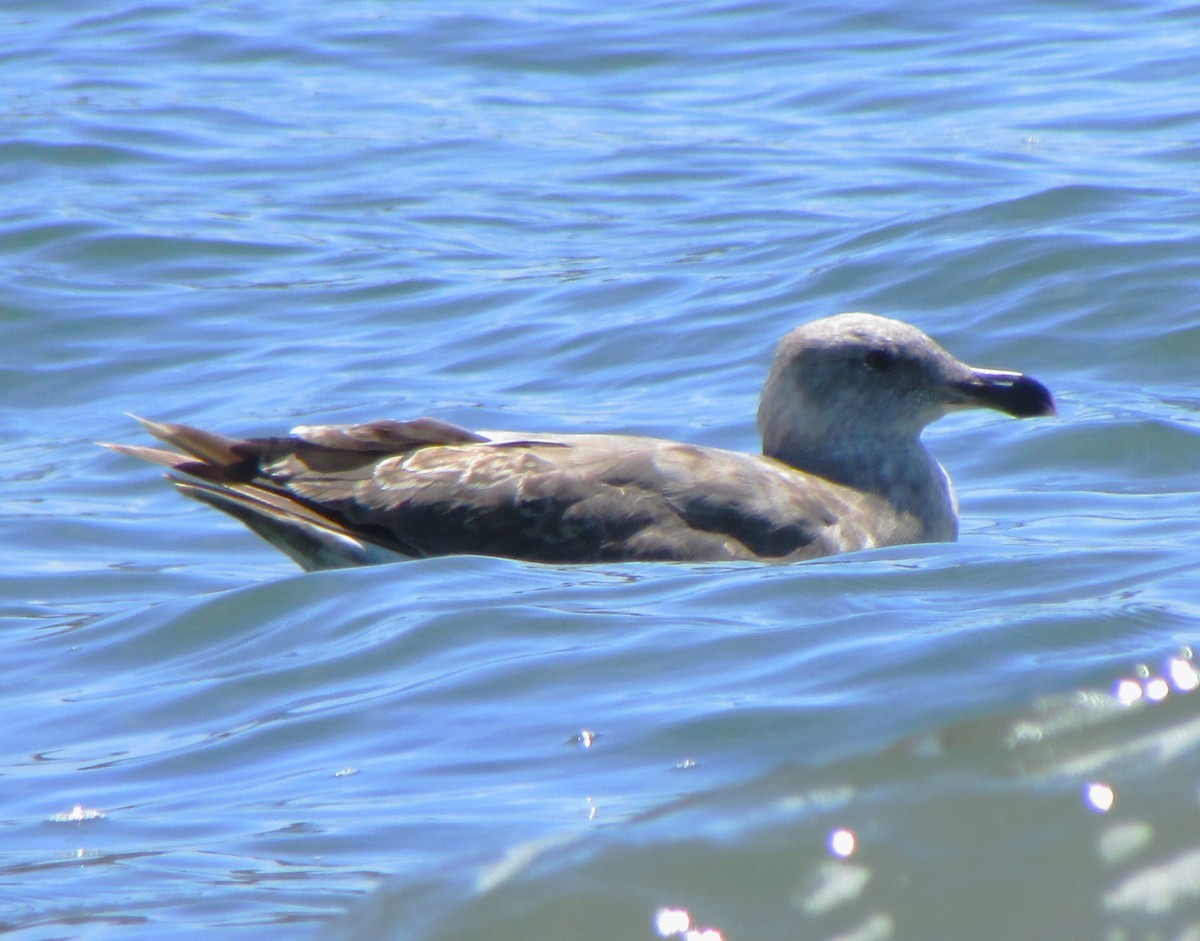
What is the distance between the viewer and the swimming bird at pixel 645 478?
6.62 metres

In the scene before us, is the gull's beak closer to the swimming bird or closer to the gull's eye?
the swimming bird

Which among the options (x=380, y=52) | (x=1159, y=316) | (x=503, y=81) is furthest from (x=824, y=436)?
(x=380, y=52)

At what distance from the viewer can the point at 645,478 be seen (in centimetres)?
664

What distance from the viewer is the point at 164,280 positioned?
11.3 metres

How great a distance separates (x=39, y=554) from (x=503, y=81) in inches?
299

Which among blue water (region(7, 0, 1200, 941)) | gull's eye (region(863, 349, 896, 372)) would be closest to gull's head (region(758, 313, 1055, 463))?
gull's eye (region(863, 349, 896, 372))

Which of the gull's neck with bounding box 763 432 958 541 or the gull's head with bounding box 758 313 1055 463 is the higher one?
the gull's head with bounding box 758 313 1055 463

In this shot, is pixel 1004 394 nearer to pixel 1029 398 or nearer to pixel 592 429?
pixel 1029 398

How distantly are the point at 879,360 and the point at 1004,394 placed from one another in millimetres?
426

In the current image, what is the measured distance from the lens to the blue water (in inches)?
123

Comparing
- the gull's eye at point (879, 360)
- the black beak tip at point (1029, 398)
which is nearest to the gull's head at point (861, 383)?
the gull's eye at point (879, 360)

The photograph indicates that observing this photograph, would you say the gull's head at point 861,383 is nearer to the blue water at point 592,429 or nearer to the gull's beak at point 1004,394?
the gull's beak at point 1004,394

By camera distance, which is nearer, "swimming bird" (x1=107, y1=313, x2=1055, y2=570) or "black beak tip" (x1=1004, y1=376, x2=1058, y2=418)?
"swimming bird" (x1=107, y1=313, x2=1055, y2=570)

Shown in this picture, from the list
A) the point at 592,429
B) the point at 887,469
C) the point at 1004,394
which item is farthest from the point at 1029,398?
the point at 592,429
